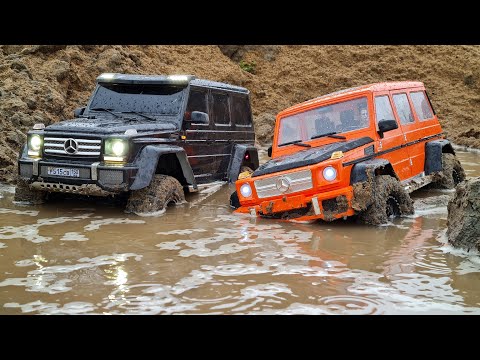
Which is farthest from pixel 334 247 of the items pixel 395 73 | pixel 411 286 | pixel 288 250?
pixel 395 73

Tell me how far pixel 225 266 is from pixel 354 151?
8.74 ft

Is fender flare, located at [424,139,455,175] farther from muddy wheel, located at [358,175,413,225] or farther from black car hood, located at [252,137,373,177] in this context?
black car hood, located at [252,137,373,177]

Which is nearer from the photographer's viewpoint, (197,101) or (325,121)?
(325,121)

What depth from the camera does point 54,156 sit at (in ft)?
25.0

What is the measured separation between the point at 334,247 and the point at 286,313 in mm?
2094

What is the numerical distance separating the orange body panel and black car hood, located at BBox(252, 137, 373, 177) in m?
0.07

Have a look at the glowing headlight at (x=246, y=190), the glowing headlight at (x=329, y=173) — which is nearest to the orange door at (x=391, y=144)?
the glowing headlight at (x=329, y=173)

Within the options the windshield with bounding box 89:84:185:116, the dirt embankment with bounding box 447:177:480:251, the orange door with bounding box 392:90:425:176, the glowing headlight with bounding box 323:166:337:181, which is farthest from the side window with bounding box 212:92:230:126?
the dirt embankment with bounding box 447:177:480:251

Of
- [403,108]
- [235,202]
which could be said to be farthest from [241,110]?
[403,108]

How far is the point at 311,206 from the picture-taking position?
6777 millimetres

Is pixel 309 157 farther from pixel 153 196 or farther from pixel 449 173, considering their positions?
pixel 449 173

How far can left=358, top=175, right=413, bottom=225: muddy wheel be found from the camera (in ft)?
21.9

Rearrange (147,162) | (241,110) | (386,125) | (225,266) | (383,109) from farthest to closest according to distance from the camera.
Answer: (241,110) → (383,109) → (147,162) → (386,125) → (225,266)

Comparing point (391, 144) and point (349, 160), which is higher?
point (391, 144)
